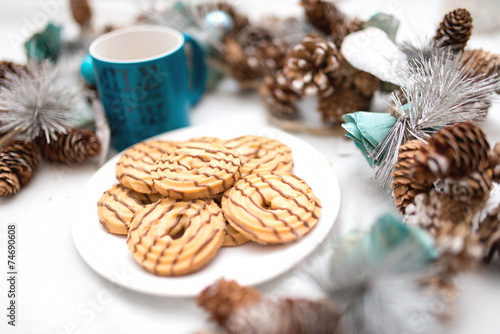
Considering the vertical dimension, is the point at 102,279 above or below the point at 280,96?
below

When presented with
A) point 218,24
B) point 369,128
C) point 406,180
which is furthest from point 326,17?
point 406,180

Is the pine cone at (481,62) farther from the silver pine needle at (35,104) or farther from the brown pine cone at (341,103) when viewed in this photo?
the silver pine needle at (35,104)

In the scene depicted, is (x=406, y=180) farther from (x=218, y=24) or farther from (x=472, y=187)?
(x=218, y=24)

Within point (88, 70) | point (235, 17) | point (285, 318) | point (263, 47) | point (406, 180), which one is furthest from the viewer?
point (235, 17)

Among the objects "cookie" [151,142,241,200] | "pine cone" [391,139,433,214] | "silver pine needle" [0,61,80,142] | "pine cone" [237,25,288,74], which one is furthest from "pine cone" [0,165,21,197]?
"pine cone" [391,139,433,214]

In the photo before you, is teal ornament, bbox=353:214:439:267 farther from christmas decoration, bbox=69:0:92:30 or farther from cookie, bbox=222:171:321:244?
christmas decoration, bbox=69:0:92:30

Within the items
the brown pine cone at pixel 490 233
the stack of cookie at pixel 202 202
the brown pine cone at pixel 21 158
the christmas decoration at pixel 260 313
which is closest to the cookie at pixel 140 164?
the stack of cookie at pixel 202 202

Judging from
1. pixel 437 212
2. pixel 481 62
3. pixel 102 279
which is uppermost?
pixel 481 62
